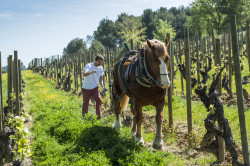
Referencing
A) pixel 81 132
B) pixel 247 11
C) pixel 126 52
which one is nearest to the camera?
pixel 81 132

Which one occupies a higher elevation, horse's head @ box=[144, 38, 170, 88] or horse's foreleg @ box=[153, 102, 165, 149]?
horse's head @ box=[144, 38, 170, 88]

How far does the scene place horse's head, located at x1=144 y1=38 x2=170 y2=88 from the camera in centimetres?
450

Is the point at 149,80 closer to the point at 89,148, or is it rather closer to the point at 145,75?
the point at 145,75

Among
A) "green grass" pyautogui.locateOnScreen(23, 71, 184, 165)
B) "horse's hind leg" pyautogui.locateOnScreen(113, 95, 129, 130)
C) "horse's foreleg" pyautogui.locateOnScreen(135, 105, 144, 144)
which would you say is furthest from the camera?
"horse's hind leg" pyautogui.locateOnScreen(113, 95, 129, 130)

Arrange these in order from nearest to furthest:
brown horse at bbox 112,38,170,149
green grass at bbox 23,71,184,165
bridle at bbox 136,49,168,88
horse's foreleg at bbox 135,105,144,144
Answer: green grass at bbox 23,71,184,165
brown horse at bbox 112,38,170,149
bridle at bbox 136,49,168,88
horse's foreleg at bbox 135,105,144,144

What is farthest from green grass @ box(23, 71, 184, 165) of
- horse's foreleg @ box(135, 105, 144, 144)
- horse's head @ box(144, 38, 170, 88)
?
horse's head @ box(144, 38, 170, 88)

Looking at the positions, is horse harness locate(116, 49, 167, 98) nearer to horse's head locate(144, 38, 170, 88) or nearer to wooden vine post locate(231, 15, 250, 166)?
horse's head locate(144, 38, 170, 88)

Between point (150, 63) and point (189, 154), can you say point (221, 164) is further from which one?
point (150, 63)

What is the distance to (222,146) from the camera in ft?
14.1

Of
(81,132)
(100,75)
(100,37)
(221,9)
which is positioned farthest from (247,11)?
(100,37)

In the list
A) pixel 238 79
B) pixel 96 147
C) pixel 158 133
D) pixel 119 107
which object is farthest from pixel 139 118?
pixel 238 79

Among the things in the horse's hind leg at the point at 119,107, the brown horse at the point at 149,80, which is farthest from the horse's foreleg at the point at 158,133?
the horse's hind leg at the point at 119,107

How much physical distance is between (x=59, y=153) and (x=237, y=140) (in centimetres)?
360

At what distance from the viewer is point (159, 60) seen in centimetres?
463
